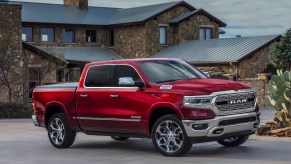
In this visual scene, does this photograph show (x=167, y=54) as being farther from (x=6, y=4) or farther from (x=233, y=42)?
(x=6, y=4)

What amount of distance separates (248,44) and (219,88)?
33.5m

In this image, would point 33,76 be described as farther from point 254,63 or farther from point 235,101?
point 235,101

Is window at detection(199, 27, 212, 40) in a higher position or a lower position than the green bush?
higher

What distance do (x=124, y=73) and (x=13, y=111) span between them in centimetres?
1328

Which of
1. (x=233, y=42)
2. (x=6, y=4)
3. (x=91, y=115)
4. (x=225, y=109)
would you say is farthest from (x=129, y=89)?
(x=233, y=42)

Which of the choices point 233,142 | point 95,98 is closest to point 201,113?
point 233,142

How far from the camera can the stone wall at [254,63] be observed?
42781 millimetres

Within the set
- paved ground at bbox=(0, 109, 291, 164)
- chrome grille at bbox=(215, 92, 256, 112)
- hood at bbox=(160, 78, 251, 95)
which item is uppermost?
hood at bbox=(160, 78, 251, 95)

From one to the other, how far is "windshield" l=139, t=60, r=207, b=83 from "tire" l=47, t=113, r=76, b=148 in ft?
8.20

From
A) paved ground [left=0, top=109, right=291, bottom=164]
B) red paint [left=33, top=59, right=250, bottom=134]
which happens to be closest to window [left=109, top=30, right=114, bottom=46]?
paved ground [left=0, top=109, right=291, bottom=164]

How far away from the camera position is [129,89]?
12461mm

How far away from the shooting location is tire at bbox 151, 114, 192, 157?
456 inches

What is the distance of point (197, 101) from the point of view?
11344mm

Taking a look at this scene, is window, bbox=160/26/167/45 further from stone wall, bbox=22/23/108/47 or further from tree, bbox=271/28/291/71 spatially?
tree, bbox=271/28/291/71
